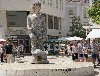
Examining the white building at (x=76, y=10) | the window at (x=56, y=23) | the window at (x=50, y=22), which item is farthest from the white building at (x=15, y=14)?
the white building at (x=76, y=10)

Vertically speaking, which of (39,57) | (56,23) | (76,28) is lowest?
(76,28)

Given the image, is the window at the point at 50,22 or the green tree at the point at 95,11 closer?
the green tree at the point at 95,11

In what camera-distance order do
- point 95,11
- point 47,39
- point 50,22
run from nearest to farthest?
1. point 47,39
2. point 95,11
3. point 50,22

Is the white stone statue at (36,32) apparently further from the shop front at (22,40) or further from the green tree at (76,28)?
the green tree at (76,28)

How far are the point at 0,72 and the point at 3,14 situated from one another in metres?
37.3

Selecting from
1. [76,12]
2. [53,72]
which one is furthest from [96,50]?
[76,12]

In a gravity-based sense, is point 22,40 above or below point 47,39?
below

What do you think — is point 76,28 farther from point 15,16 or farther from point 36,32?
point 36,32

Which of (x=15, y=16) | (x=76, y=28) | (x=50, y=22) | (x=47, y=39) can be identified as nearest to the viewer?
(x=47, y=39)

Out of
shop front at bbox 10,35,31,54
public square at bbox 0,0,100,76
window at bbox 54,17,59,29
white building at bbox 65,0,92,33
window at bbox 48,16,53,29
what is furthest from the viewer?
white building at bbox 65,0,92,33

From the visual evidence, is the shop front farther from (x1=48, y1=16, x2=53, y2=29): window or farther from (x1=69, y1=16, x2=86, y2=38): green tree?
(x1=69, y1=16, x2=86, y2=38): green tree

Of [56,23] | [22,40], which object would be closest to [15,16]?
[22,40]

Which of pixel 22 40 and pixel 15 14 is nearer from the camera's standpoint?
pixel 22 40

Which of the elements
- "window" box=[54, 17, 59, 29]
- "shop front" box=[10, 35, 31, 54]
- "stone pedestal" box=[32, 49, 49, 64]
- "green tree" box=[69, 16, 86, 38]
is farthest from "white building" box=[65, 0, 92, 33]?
"stone pedestal" box=[32, 49, 49, 64]
